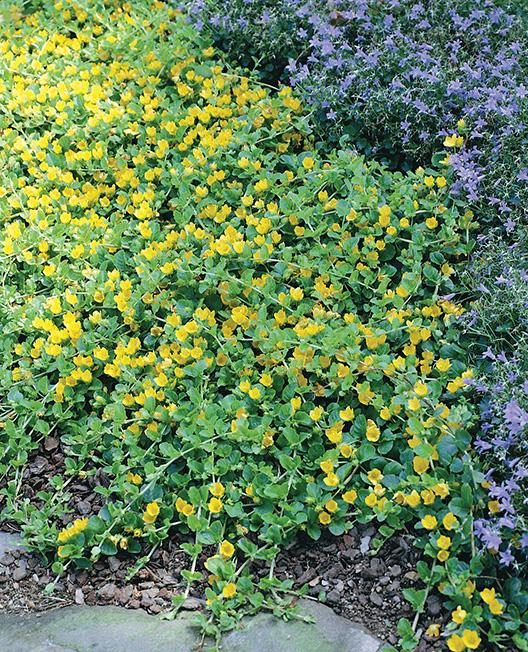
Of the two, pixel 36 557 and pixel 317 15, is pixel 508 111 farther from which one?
pixel 36 557

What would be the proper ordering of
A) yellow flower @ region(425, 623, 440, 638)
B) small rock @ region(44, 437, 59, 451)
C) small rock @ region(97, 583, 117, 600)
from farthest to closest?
small rock @ region(44, 437, 59, 451) < small rock @ region(97, 583, 117, 600) < yellow flower @ region(425, 623, 440, 638)

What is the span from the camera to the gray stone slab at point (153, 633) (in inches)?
92.2

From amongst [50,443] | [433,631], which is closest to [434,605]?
[433,631]

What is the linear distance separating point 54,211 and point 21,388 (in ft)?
3.03

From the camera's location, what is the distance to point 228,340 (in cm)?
299

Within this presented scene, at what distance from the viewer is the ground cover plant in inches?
101

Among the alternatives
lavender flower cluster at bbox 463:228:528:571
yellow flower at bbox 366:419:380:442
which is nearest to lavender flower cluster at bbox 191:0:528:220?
lavender flower cluster at bbox 463:228:528:571

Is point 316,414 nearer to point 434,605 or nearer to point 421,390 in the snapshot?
point 421,390

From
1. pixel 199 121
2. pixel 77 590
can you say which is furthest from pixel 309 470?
pixel 199 121

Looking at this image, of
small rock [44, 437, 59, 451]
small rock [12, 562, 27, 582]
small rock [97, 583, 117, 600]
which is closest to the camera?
small rock [97, 583, 117, 600]

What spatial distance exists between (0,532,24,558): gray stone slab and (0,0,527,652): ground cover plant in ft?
0.16

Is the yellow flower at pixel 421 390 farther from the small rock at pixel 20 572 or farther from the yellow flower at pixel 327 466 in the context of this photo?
the small rock at pixel 20 572

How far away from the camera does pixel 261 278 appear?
10.4ft

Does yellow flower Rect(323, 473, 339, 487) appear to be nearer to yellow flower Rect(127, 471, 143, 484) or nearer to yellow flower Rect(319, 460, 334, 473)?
yellow flower Rect(319, 460, 334, 473)
